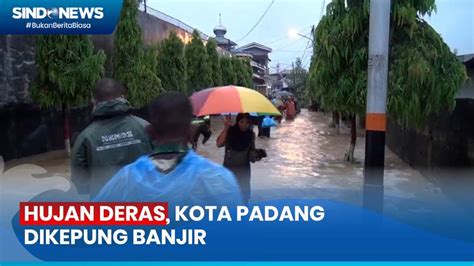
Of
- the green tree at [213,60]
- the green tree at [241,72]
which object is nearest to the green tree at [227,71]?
the green tree at [241,72]

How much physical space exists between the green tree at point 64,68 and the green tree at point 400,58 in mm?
4346

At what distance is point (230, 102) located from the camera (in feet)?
13.3

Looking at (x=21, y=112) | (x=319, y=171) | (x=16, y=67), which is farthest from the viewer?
(x=21, y=112)

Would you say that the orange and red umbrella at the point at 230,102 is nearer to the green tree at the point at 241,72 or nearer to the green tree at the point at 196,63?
the green tree at the point at 196,63

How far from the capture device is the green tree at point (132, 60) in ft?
36.9

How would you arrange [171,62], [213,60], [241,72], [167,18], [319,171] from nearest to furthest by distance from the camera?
[319,171]
[171,62]
[167,18]
[213,60]
[241,72]

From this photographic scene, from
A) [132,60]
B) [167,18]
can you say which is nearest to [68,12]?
[132,60]

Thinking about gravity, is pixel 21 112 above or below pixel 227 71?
below

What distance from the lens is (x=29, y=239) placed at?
252 centimetres

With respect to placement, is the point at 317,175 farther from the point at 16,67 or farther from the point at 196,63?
the point at 196,63

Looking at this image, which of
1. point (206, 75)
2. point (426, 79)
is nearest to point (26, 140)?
point (426, 79)

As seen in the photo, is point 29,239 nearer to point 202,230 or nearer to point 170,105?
point 202,230

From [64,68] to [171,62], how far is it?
22.3ft

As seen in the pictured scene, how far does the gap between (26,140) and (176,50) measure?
731 centimetres
